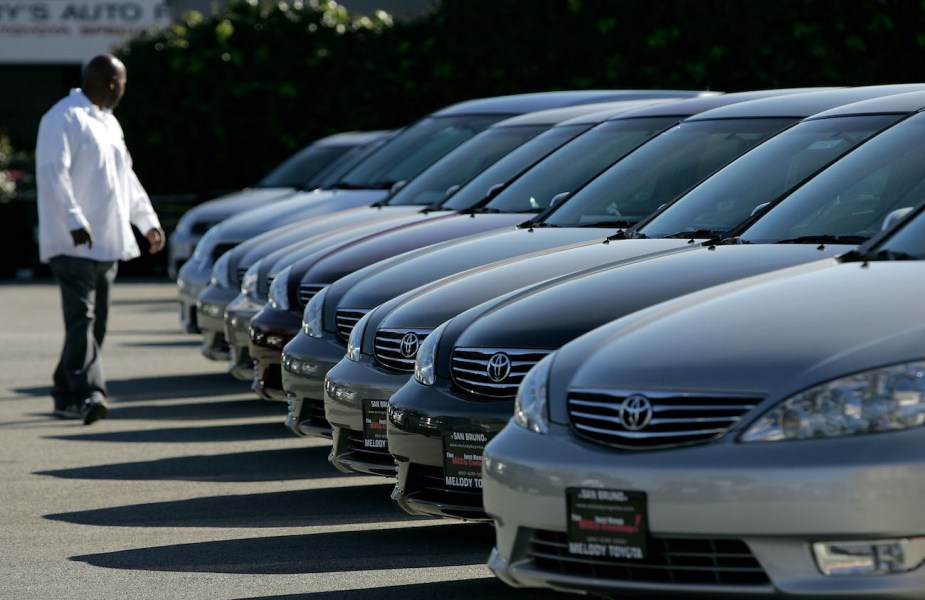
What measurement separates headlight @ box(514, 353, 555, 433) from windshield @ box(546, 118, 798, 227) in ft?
9.55

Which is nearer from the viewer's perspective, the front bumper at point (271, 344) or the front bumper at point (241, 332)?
the front bumper at point (271, 344)

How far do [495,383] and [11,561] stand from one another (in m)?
2.00

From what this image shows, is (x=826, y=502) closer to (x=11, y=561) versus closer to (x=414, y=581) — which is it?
(x=414, y=581)

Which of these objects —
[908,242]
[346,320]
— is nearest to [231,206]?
[346,320]

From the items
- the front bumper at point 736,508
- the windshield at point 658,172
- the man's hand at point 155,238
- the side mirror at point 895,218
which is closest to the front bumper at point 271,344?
the man's hand at point 155,238

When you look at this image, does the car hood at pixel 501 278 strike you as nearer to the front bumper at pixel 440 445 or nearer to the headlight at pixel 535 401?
the front bumper at pixel 440 445

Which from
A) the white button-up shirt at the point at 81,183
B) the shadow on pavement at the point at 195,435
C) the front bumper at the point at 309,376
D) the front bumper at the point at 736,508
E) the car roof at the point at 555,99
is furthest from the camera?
the car roof at the point at 555,99

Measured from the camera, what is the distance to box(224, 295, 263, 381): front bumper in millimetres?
9938

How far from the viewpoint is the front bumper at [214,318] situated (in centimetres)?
1110

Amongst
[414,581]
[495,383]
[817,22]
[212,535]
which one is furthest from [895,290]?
[817,22]

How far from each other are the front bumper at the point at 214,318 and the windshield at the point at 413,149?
71.0 inches

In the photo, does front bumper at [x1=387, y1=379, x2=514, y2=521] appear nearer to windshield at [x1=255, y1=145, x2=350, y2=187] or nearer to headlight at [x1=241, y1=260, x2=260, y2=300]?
headlight at [x1=241, y1=260, x2=260, y2=300]

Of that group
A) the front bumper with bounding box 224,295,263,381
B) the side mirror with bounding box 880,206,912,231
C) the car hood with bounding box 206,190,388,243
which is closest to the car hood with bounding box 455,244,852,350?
the side mirror with bounding box 880,206,912,231

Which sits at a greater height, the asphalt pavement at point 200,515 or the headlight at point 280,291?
the headlight at point 280,291
